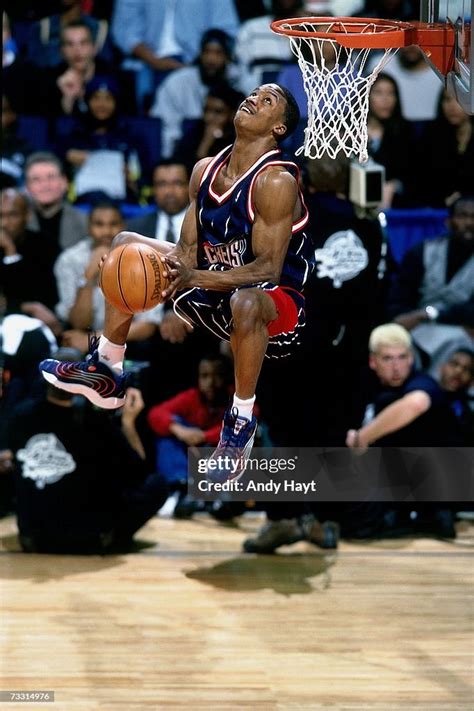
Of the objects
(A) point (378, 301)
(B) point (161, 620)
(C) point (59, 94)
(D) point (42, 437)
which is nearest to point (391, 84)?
(A) point (378, 301)

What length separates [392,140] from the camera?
8039 millimetres

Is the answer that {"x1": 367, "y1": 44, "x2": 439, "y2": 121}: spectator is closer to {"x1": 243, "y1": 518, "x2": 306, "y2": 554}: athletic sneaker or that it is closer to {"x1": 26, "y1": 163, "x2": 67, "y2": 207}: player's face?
{"x1": 26, "y1": 163, "x2": 67, "y2": 207}: player's face

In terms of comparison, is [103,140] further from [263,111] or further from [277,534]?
[263,111]

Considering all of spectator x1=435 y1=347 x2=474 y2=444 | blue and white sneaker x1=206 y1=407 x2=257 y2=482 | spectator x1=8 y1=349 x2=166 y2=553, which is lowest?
spectator x1=8 y1=349 x2=166 y2=553

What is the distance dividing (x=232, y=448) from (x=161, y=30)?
209 inches

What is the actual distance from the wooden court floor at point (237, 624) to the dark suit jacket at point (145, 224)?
186 cm

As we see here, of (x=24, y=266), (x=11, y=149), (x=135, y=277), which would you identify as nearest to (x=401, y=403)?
(x=24, y=266)

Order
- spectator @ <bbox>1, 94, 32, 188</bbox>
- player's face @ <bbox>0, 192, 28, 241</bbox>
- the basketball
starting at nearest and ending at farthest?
the basketball → player's face @ <bbox>0, 192, 28, 241</bbox> → spectator @ <bbox>1, 94, 32, 188</bbox>

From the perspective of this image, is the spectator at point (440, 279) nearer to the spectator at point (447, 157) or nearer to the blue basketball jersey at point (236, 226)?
the spectator at point (447, 157)

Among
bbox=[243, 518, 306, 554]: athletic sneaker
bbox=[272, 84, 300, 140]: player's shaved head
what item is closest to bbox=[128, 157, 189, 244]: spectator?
bbox=[243, 518, 306, 554]: athletic sneaker

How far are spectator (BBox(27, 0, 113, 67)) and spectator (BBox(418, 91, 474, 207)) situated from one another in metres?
2.42

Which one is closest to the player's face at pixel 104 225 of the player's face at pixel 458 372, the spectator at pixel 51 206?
the spectator at pixel 51 206

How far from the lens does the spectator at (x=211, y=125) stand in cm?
812

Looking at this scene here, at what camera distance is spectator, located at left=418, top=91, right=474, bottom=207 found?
801 cm
